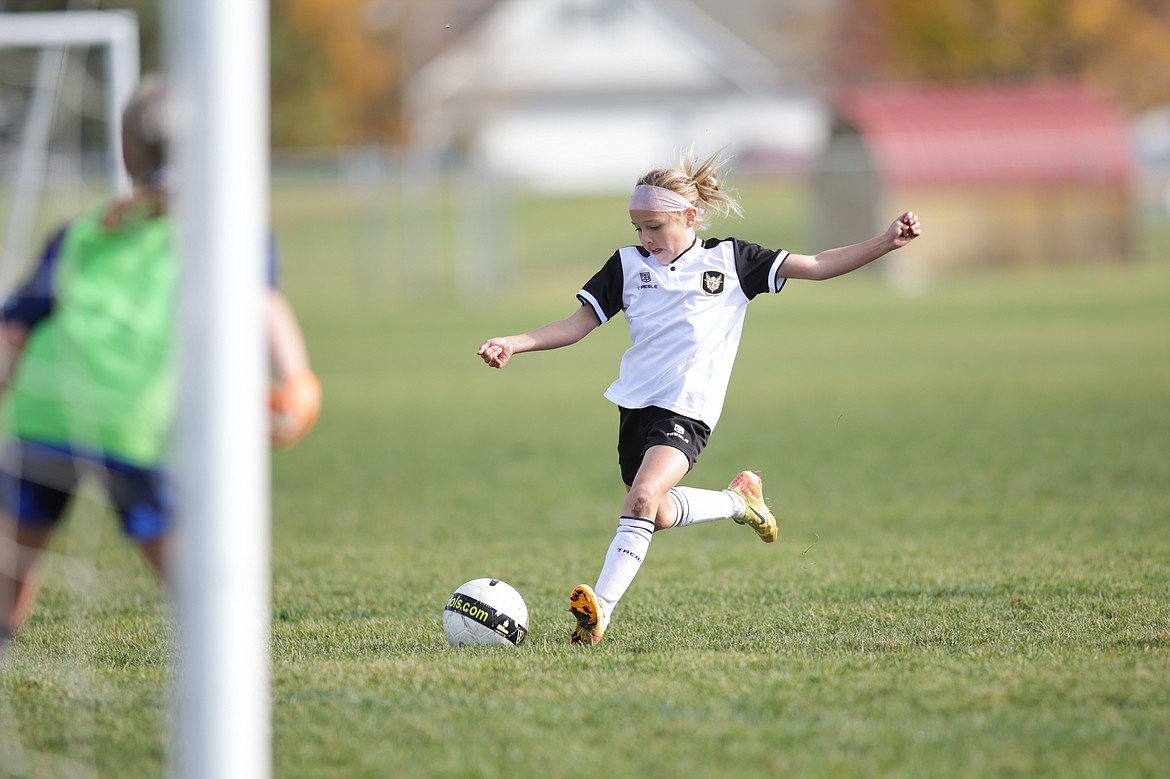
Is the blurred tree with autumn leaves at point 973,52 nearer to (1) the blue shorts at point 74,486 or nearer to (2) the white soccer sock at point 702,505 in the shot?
(2) the white soccer sock at point 702,505

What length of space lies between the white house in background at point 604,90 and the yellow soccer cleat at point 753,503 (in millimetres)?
41685

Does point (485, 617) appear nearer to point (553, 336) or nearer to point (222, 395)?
point (553, 336)

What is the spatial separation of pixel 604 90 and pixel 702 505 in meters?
49.5

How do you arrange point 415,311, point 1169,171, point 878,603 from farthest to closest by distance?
point 1169,171 < point 415,311 < point 878,603


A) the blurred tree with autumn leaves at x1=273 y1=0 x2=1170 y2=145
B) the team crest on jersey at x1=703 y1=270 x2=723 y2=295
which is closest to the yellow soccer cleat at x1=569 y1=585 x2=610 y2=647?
the team crest on jersey at x1=703 y1=270 x2=723 y2=295

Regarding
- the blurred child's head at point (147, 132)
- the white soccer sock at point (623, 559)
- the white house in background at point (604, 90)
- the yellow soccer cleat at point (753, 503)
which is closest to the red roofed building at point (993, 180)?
the white house in background at point (604, 90)

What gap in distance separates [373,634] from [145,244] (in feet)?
6.34

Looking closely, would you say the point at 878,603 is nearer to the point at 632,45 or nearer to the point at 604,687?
the point at 604,687

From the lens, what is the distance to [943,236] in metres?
28.3

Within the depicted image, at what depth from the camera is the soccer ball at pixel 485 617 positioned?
4.94 metres

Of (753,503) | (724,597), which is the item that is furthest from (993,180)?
(724,597)

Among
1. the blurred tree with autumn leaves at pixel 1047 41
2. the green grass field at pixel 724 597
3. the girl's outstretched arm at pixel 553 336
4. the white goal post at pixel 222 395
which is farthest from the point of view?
the blurred tree with autumn leaves at pixel 1047 41

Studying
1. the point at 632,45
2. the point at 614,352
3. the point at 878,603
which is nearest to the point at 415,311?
the point at 614,352

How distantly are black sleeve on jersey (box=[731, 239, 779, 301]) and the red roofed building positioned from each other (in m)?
22.6
